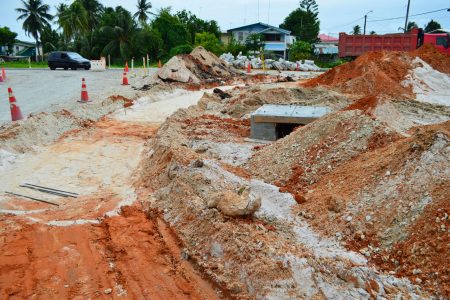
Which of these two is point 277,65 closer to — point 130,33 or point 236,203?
point 130,33

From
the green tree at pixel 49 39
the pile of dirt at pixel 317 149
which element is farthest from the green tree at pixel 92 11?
the pile of dirt at pixel 317 149

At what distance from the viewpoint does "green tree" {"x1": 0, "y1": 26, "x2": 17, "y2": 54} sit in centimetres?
5645

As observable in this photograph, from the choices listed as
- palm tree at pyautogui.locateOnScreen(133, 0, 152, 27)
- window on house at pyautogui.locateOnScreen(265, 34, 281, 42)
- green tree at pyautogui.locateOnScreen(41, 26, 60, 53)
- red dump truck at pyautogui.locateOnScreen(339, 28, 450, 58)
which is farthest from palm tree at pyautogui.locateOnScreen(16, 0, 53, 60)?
red dump truck at pyautogui.locateOnScreen(339, 28, 450, 58)

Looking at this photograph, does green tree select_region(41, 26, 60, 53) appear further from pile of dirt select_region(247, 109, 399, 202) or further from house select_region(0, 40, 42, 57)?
pile of dirt select_region(247, 109, 399, 202)

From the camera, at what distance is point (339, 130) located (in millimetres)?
6207

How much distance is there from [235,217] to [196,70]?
52.3 ft

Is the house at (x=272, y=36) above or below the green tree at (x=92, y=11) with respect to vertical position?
below

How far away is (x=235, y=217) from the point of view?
417 cm

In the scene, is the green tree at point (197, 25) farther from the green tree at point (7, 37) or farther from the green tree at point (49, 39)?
the green tree at point (7, 37)

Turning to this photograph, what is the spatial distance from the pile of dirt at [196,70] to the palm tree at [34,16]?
127 ft

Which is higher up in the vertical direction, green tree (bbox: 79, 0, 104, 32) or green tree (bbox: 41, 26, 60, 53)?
green tree (bbox: 79, 0, 104, 32)

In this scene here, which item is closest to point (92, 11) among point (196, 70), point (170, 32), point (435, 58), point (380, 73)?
point (170, 32)

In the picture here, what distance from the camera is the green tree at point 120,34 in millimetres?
39406

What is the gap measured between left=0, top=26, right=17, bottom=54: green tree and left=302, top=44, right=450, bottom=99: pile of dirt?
179ft
